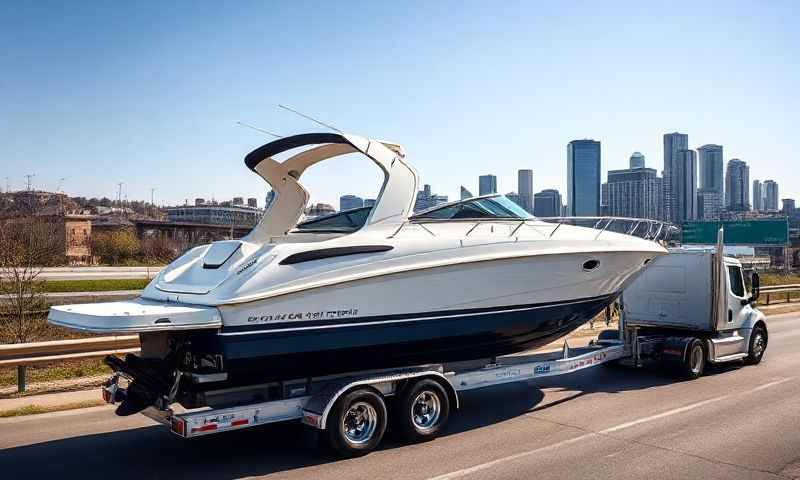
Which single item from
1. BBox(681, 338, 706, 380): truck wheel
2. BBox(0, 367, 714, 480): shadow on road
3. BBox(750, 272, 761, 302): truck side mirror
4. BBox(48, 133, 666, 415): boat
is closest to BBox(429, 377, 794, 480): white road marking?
BBox(681, 338, 706, 380): truck wheel

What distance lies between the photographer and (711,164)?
5556 inches

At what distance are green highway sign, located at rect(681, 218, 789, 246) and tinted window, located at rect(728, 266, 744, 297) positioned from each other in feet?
122

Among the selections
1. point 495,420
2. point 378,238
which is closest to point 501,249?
point 378,238

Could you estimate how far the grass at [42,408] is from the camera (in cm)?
882

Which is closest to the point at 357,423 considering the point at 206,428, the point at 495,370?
the point at 206,428

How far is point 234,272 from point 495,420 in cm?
400

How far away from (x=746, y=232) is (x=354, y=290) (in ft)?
167

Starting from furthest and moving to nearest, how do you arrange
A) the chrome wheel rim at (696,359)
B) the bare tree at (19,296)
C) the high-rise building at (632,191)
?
the high-rise building at (632,191) < the bare tree at (19,296) < the chrome wheel rim at (696,359)

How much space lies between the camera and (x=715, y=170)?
14000 centimetres

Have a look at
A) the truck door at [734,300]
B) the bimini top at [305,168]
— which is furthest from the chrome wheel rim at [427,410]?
the truck door at [734,300]

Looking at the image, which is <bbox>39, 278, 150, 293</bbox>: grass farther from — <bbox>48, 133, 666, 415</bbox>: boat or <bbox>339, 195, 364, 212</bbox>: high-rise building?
<bbox>48, 133, 666, 415</bbox>: boat

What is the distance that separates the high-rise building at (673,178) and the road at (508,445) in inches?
2378

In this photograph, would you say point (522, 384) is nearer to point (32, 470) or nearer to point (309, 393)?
point (309, 393)

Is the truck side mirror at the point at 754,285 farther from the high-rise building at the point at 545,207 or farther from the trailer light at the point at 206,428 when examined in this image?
the trailer light at the point at 206,428
